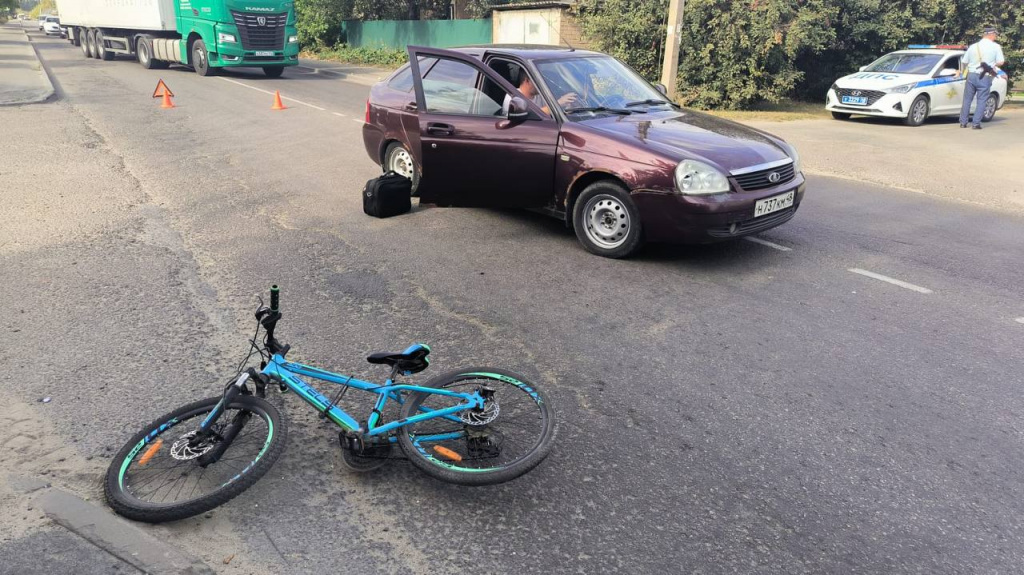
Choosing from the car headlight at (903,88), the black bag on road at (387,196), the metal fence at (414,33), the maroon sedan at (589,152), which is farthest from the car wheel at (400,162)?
the metal fence at (414,33)

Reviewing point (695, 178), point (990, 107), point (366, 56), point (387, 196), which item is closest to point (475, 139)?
point (387, 196)

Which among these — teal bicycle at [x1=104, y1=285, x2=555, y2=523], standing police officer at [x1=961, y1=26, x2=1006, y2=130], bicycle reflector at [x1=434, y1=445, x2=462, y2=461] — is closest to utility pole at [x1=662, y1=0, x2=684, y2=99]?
standing police officer at [x1=961, y1=26, x2=1006, y2=130]

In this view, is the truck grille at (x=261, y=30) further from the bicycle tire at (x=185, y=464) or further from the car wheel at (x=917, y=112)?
the bicycle tire at (x=185, y=464)

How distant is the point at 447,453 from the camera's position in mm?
3215

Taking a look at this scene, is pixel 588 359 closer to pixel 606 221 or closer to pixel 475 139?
pixel 606 221

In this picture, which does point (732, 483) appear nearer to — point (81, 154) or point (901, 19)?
point (81, 154)

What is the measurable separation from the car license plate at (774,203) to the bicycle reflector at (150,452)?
458cm

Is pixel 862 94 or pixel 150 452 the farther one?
pixel 862 94

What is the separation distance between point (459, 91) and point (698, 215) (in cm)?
265

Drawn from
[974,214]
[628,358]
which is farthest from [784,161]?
[974,214]

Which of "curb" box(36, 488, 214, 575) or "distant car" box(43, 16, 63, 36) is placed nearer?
"curb" box(36, 488, 214, 575)

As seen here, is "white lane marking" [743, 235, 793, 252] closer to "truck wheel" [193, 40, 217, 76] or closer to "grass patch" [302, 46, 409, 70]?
"truck wheel" [193, 40, 217, 76]

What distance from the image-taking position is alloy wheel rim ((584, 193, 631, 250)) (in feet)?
20.1

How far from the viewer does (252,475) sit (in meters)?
3.03
